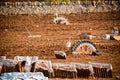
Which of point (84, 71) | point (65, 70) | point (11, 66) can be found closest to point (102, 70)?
point (84, 71)

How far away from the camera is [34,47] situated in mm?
3416

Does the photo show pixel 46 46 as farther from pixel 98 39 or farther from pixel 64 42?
pixel 98 39

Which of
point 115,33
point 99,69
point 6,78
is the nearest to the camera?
point 6,78

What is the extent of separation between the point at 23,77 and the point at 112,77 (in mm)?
Answer: 858

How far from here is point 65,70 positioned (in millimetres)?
3236

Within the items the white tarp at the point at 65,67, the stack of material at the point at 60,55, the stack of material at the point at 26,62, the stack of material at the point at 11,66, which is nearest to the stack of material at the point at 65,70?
the white tarp at the point at 65,67

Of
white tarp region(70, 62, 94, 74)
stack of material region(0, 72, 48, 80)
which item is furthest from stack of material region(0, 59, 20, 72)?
white tarp region(70, 62, 94, 74)

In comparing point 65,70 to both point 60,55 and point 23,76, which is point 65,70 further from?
point 23,76

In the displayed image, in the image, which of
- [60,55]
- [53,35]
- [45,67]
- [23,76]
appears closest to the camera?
[23,76]

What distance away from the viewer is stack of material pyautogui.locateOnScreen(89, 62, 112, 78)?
324cm

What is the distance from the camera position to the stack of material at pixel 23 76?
3014 millimetres

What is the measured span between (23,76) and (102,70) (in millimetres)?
781

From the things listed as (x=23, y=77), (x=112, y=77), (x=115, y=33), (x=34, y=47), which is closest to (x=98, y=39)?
(x=115, y=33)

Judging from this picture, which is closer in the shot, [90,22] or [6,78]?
[6,78]
